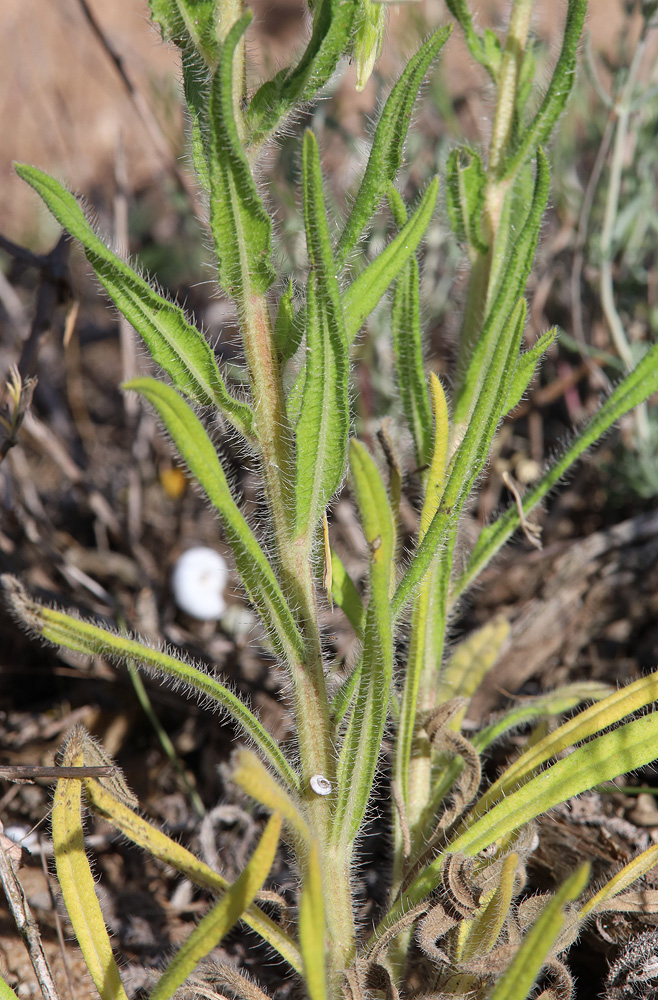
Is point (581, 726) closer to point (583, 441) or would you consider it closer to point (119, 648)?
point (583, 441)

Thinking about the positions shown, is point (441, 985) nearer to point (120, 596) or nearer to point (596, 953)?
point (596, 953)

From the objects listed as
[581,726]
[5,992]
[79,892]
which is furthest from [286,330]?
[5,992]

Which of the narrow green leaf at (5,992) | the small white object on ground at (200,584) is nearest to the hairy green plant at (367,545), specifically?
the narrow green leaf at (5,992)

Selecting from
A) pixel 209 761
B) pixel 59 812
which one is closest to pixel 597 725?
pixel 59 812

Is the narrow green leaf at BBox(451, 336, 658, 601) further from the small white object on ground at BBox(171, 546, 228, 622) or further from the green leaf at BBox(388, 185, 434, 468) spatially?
the small white object on ground at BBox(171, 546, 228, 622)

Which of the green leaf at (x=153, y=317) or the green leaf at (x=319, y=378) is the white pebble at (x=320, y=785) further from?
the green leaf at (x=153, y=317)

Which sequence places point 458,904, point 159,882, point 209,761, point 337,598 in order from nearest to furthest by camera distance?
1. point 458,904
2. point 337,598
3. point 159,882
4. point 209,761
